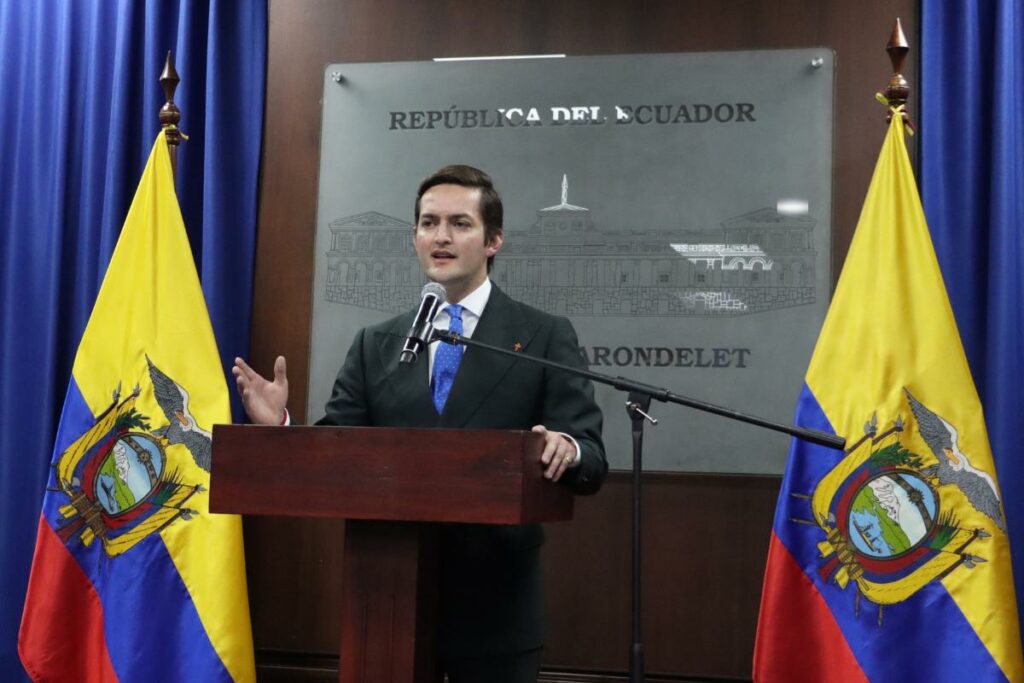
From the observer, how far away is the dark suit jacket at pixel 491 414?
2.19m

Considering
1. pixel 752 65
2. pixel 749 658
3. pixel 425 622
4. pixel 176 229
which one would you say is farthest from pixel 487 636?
pixel 752 65

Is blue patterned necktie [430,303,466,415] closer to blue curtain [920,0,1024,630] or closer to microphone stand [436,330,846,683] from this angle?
microphone stand [436,330,846,683]

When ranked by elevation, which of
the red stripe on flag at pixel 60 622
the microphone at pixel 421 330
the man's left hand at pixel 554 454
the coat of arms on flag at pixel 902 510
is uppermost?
the microphone at pixel 421 330

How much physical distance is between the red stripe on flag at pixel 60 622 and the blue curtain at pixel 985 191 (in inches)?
110

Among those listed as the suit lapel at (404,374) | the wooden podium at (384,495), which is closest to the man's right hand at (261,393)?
the suit lapel at (404,374)

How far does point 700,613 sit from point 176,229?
6.98 ft

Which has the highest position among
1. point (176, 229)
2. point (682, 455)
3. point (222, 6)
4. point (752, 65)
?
point (222, 6)

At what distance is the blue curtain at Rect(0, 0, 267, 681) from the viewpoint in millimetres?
3844

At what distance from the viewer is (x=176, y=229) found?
352 centimetres

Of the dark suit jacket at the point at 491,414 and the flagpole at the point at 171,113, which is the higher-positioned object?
the flagpole at the point at 171,113

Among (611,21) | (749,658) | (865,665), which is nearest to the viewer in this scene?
(865,665)

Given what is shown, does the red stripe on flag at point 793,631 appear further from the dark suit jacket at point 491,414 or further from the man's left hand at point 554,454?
the man's left hand at point 554,454

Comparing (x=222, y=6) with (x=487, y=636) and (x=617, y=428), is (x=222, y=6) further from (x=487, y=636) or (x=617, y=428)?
(x=487, y=636)

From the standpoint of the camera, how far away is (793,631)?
298 cm
